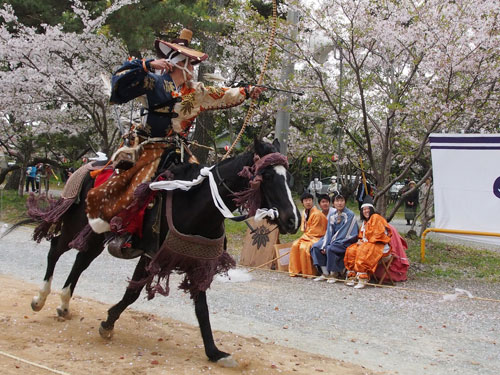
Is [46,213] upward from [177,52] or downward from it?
downward

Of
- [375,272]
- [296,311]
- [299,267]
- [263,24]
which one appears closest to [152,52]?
[263,24]

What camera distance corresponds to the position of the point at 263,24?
10430 mm

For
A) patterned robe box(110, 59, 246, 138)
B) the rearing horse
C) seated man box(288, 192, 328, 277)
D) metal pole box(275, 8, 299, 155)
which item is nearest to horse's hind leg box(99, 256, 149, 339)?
the rearing horse

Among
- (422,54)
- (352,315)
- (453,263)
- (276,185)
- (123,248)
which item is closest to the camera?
(276,185)

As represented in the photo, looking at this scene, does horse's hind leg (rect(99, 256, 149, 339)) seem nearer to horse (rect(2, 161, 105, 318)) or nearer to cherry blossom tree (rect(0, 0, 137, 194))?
horse (rect(2, 161, 105, 318))

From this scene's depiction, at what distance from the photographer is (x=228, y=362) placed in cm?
432

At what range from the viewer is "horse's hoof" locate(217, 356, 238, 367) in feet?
14.1

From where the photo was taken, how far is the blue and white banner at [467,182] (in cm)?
833

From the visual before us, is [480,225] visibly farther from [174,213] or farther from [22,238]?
[22,238]

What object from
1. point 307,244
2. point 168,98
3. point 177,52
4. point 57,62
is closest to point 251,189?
point 168,98

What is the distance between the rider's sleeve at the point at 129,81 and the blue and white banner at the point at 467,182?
5.53m

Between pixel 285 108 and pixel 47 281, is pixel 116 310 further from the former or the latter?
pixel 285 108

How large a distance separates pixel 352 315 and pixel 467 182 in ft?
11.0

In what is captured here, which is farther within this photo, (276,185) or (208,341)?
(208,341)
